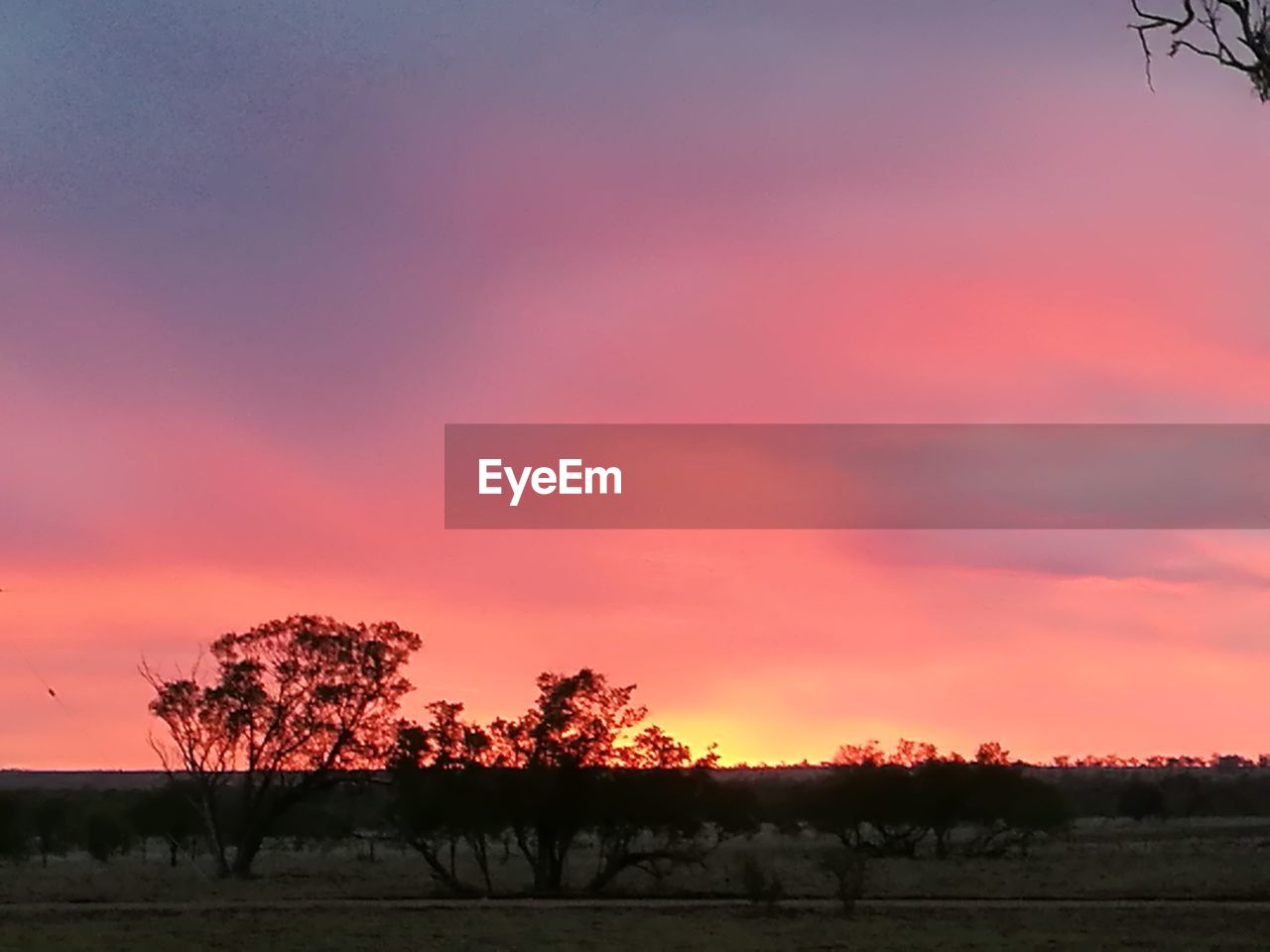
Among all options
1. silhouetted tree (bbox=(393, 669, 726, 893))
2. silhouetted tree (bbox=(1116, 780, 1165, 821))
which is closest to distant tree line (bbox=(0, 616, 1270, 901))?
silhouetted tree (bbox=(393, 669, 726, 893))

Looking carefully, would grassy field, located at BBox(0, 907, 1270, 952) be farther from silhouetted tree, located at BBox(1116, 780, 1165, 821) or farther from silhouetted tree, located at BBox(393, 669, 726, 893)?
silhouetted tree, located at BBox(1116, 780, 1165, 821)

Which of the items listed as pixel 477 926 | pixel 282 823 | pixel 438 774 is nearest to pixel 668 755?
pixel 438 774

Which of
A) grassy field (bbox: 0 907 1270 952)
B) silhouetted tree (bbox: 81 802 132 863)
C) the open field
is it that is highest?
silhouetted tree (bbox: 81 802 132 863)

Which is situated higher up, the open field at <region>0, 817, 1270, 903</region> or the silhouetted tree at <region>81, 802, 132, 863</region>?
the silhouetted tree at <region>81, 802, 132, 863</region>

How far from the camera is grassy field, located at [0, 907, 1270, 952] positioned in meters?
32.6

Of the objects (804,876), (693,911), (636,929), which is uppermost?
(804,876)

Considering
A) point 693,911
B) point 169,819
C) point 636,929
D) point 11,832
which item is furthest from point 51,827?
point 636,929

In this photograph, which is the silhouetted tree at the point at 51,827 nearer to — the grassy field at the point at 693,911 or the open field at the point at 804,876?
the open field at the point at 804,876

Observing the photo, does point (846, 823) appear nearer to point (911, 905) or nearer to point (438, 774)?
point (438, 774)

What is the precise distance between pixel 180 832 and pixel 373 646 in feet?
72.8

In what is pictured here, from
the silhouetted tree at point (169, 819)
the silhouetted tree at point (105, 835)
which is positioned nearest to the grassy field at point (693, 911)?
the silhouetted tree at point (169, 819)

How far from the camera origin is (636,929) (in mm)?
35969

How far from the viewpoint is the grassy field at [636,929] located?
32594 mm

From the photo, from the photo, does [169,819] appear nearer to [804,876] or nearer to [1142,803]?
[804,876]
